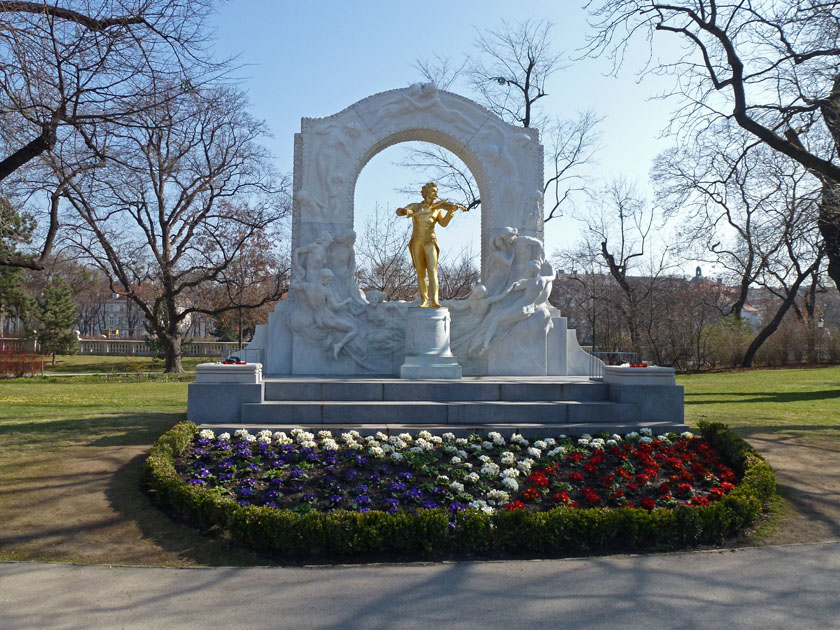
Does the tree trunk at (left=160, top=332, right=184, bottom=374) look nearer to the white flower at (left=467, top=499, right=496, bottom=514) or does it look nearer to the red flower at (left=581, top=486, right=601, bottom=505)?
the white flower at (left=467, top=499, right=496, bottom=514)

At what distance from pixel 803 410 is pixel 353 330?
342 inches

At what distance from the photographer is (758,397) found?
51.1 feet

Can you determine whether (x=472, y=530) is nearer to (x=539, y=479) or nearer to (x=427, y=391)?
(x=539, y=479)

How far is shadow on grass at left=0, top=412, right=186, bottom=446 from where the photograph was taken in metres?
8.73

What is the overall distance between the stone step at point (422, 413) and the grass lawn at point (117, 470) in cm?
174

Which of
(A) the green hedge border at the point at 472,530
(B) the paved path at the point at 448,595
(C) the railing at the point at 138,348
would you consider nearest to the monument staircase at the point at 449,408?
(A) the green hedge border at the point at 472,530

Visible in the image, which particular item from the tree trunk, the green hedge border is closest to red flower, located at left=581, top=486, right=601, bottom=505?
the green hedge border

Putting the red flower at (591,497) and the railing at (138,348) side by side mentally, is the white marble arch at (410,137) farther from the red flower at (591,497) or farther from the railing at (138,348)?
the railing at (138,348)

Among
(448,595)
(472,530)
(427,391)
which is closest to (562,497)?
(472,530)

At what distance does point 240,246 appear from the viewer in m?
26.8

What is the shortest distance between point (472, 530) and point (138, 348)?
43.5 meters

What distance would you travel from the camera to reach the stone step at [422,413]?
345 inches

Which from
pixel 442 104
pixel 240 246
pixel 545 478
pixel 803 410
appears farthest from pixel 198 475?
pixel 240 246

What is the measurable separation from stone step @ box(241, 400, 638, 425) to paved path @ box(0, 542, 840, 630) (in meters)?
3.85
